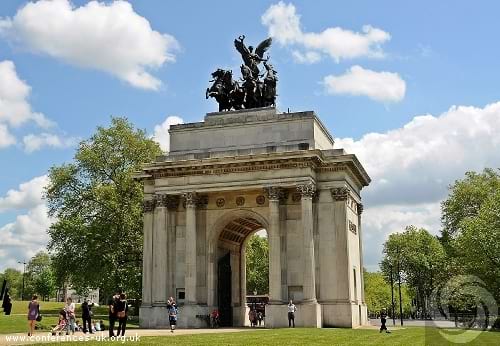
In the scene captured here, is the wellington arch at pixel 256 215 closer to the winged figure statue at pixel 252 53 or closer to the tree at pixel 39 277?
the winged figure statue at pixel 252 53

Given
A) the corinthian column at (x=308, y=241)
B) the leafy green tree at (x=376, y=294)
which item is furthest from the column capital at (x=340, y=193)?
the leafy green tree at (x=376, y=294)

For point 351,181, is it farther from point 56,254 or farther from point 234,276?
point 56,254

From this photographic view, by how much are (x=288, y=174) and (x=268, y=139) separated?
3.65 m

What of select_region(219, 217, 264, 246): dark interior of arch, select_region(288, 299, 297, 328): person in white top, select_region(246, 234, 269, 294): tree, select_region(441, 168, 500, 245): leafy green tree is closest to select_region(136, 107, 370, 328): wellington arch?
select_region(219, 217, 264, 246): dark interior of arch

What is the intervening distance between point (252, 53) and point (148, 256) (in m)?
15.7

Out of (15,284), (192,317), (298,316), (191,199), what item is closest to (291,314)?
(298,316)

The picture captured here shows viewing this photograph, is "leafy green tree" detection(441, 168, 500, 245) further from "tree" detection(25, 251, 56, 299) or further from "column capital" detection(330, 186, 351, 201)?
"tree" detection(25, 251, 56, 299)

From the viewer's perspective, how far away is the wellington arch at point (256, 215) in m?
36.7

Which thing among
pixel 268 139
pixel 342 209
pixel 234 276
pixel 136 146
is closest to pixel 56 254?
pixel 136 146

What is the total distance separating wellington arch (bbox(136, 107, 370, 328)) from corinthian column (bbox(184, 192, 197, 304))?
2.5 inches

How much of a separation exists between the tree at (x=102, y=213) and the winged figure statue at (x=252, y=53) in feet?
50.8

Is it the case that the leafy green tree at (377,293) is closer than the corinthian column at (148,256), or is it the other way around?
the corinthian column at (148,256)

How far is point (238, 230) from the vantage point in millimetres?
43719

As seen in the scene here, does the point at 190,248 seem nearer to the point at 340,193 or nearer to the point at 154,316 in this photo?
the point at 154,316
